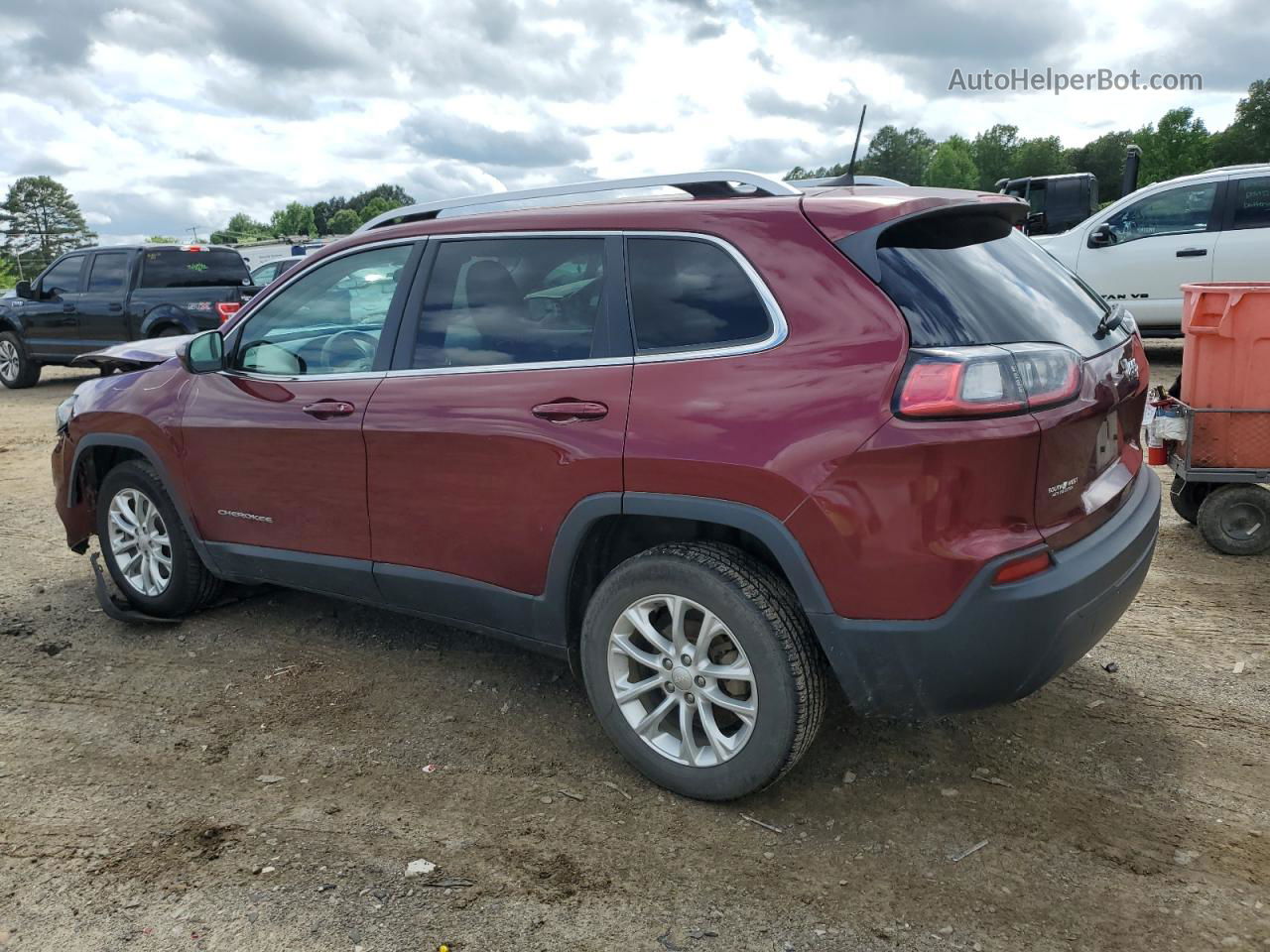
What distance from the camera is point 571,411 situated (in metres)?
3.10

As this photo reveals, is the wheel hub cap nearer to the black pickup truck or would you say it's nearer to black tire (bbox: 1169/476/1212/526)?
black tire (bbox: 1169/476/1212/526)

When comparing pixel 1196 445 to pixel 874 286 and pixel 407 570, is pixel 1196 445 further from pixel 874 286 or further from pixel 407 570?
pixel 407 570

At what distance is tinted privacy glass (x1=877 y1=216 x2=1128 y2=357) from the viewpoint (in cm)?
266

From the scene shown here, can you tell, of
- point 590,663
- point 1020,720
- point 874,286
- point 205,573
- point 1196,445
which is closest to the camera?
point 874,286

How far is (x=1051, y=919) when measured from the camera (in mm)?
2496

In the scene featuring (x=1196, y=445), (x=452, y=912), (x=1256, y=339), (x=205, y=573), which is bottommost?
(x=452, y=912)

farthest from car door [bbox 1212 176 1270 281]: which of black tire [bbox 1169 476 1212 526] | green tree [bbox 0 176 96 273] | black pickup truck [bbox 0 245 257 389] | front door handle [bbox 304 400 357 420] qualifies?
green tree [bbox 0 176 96 273]

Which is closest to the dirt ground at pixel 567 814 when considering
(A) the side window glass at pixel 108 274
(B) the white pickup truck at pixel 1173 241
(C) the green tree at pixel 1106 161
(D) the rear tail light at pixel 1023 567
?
(D) the rear tail light at pixel 1023 567

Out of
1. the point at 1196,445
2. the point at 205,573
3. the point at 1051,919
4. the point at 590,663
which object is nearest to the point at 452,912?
the point at 590,663

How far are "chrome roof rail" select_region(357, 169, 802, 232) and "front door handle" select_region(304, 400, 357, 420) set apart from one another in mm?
736

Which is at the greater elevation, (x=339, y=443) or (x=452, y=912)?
(x=339, y=443)

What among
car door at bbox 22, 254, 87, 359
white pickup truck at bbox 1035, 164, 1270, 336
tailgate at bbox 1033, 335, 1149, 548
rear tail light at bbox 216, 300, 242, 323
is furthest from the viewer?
car door at bbox 22, 254, 87, 359

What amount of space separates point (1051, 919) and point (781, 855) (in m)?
0.69

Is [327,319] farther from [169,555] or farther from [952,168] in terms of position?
[952,168]
